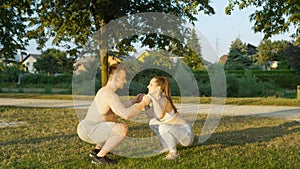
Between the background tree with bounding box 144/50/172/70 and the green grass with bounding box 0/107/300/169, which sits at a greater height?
the background tree with bounding box 144/50/172/70

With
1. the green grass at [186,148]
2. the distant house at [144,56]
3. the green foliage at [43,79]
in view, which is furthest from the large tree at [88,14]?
the green foliage at [43,79]

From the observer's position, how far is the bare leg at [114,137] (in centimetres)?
521

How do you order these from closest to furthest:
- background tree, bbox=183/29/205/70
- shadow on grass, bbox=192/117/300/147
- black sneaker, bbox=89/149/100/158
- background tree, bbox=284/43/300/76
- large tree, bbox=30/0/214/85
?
1. black sneaker, bbox=89/149/100/158
2. shadow on grass, bbox=192/117/300/147
3. background tree, bbox=183/29/205/70
4. large tree, bbox=30/0/214/85
5. background tree, bbox=284/43/300/76

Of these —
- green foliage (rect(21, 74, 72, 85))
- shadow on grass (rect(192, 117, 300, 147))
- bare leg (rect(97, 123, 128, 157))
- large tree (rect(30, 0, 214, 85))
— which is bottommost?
shadow on grass (rect(192, 117, 300, 147))

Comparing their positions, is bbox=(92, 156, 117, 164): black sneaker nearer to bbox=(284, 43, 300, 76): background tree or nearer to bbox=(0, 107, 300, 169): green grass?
bbox=(0, 107, 300, 169): green grass

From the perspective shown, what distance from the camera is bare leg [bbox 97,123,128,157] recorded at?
5207 mm

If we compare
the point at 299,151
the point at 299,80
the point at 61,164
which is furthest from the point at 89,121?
the point at 299,80

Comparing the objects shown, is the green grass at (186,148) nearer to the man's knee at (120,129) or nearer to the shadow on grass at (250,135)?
the shadow on grass at (250,135)

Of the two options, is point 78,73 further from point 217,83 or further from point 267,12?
point 267,12

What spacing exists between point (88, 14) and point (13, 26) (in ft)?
8.21

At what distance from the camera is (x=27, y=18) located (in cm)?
1102

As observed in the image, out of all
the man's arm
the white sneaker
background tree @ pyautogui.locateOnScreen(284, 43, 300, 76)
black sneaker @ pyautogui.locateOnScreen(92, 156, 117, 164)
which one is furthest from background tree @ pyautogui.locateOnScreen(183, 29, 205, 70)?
background tree @ pyautogui.locateOnScreen(284, 43, 300, 76)

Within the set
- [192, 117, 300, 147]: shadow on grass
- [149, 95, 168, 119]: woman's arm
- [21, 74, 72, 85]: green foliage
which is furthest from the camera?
[21, 74, 72, 85]: green foliage

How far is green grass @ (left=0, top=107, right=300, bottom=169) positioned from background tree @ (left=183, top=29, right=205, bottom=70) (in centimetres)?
153
